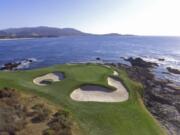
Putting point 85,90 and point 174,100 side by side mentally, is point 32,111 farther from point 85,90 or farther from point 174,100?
point 174,100

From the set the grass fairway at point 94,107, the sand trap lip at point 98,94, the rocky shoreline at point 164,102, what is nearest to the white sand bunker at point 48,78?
the grass fairway at point 94,107

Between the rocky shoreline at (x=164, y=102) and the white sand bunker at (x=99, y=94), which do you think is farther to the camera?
the rocky shoreline at (x=164, y=102)

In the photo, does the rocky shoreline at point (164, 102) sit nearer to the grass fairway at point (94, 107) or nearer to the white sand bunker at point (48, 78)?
the grass fairway at point (94, 107)

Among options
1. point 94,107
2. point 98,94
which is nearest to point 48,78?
point 98,94

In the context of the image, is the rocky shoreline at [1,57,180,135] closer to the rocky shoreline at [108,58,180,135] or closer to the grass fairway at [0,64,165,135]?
the rocky shoreline at [108,58,180,135]

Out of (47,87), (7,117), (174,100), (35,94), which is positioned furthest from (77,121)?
(174,100)

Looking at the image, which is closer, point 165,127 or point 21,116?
point 21,116

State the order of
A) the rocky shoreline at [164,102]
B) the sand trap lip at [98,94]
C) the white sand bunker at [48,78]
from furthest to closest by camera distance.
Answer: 1. the white sand bunker at [48,78]
2. the rocky shoreline at [164,102]
3. the sand trap lip at [98,94]
